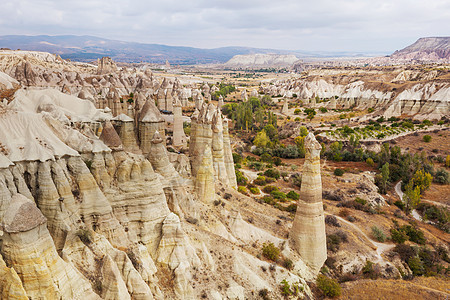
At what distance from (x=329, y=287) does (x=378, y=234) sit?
10062mm

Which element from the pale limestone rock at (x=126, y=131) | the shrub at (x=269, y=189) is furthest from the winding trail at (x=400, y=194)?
the pale limestone rock at (x=126, y=131)

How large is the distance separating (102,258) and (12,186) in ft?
12.2

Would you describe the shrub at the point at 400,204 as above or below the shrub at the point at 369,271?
below

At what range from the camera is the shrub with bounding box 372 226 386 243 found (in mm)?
24281

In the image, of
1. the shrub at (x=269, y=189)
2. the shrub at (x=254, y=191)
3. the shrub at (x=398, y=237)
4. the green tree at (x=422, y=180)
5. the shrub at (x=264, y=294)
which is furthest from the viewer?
the green tree at (x=422, y=180)

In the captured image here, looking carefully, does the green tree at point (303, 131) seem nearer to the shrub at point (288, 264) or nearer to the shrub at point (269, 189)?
the shrub at point (269, 189)

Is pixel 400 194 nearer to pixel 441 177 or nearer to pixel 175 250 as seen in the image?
pixel 441 177

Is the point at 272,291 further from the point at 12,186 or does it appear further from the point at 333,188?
the point at 333,188

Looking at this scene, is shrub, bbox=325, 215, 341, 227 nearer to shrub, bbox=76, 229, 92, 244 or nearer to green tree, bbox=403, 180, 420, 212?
green tree, bbox=403, 180, 420, 212

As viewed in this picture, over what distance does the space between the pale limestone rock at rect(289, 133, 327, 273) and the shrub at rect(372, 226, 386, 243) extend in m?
8.16

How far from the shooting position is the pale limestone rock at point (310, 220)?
17.8m

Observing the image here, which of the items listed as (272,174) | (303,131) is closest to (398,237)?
→ (272,174)

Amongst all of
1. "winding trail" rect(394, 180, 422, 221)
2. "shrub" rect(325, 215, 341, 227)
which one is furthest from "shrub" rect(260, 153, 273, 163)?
"shrub" rect(325, 215, 341, 227)

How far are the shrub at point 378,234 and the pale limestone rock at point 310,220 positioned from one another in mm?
8162
